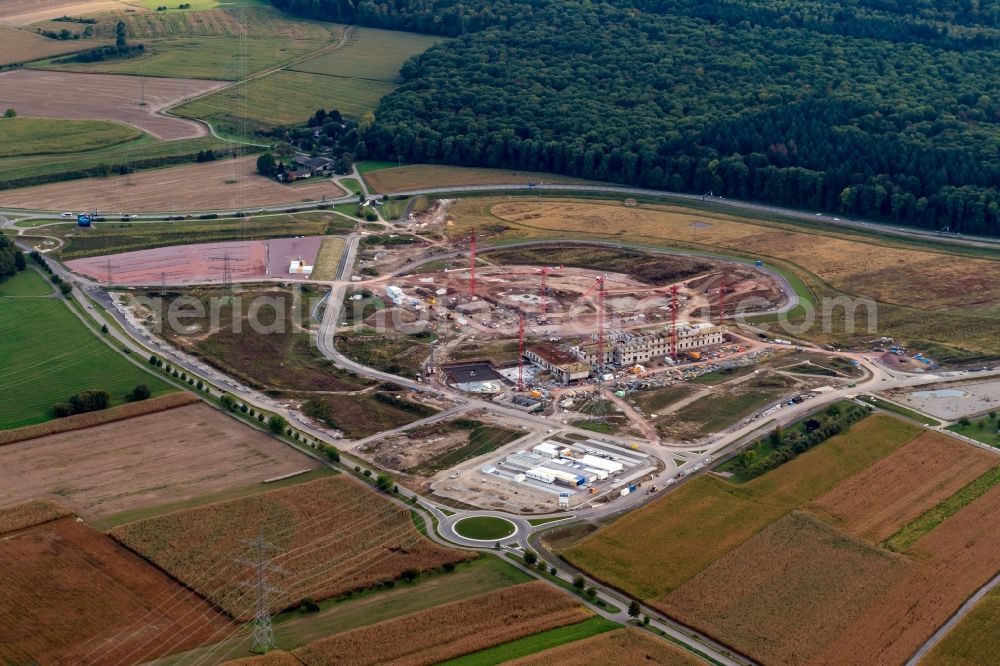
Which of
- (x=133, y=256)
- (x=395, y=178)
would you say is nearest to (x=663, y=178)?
(x=395, y=178)

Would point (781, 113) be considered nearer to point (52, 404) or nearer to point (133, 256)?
point (133, 256)

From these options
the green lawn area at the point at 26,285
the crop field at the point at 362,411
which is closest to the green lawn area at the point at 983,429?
the crop field at the point at 362,411

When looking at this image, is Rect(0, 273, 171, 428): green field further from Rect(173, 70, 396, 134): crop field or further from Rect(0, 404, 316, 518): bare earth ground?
Rect(173, 70, 396, 134): crop field

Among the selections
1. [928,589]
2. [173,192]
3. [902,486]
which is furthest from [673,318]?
[173,192]

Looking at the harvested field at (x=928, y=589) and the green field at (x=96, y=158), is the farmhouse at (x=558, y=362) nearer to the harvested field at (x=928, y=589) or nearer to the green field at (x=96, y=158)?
the harvested field at (x=928, y=589)

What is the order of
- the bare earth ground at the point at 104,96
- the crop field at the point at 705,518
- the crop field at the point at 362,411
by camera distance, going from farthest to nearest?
the bare earth ground at the point at 104,96 < the crop field at the point at 362,411 < the crop field at the point at 705,518

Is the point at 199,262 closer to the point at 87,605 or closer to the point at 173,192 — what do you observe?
the point at 173,192

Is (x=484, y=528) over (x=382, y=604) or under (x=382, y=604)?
over
